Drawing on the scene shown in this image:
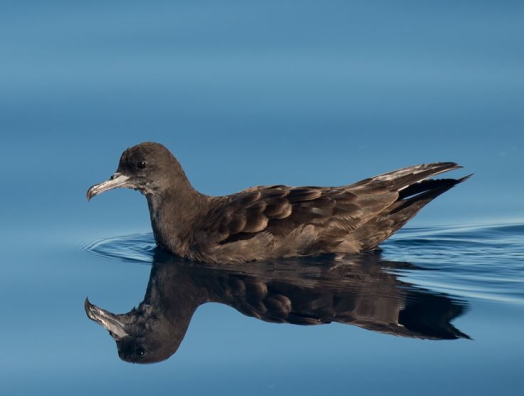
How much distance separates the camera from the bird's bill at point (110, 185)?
37.4ft

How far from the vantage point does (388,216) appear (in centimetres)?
1144

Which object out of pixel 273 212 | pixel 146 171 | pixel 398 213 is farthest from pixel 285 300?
pixel 146 171

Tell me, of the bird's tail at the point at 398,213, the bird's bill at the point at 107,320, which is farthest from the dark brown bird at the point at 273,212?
the bird's bill at the point at 107,320

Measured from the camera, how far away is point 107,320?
9664 mm

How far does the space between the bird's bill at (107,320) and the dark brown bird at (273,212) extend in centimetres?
167

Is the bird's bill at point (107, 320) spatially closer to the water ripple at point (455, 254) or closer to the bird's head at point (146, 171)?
the water ripple at point (455, 254)

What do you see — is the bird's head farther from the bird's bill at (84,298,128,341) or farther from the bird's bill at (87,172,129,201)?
the bird's bill at (84,298,128,341)

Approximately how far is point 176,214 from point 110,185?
680mm

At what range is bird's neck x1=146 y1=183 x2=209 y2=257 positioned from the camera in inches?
454

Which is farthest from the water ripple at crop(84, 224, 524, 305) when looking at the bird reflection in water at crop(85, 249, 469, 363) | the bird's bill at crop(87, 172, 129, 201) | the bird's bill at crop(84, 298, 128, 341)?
the bird's bill at crop(84, 298, 128, 341)

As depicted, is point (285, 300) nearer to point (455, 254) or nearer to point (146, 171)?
point (455, 254)

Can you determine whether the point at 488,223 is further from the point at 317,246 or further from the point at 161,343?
the point at 161,343

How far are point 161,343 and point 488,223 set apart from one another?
→ 3817mm

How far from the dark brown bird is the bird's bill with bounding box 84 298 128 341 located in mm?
1667
